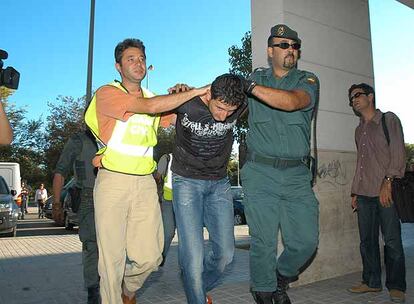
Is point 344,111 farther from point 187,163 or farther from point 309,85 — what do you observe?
point 187,163

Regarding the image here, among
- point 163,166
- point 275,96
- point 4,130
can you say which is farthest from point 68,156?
point 275,96

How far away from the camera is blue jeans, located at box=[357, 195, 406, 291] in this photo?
4.37m

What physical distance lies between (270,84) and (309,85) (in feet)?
1.18

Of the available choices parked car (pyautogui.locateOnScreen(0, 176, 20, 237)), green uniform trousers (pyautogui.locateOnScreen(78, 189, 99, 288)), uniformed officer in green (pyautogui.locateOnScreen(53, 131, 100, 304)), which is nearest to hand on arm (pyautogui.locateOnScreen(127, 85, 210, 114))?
uniformed officer in green (pyautogui.locateOnScreen(53, 131, 100, 304))

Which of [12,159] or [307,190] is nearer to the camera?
[307,190]

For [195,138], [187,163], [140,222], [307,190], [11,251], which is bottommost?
[11,251]

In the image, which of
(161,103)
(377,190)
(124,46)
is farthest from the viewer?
(377,190)

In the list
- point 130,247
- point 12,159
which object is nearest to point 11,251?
point 130,247

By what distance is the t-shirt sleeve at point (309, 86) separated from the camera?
11.2 feet

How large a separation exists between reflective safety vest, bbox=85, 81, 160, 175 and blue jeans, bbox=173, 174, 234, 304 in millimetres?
329

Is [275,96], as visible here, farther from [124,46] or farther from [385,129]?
[385,129]

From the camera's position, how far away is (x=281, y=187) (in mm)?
3385

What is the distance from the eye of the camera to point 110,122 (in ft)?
11.0

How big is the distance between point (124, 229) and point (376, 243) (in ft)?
9.75
